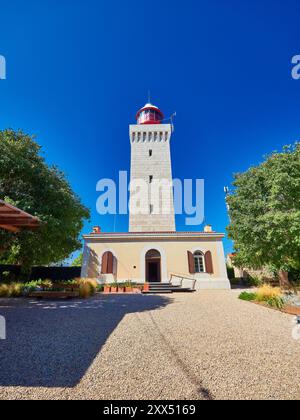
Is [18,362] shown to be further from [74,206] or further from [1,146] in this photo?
[1,146]

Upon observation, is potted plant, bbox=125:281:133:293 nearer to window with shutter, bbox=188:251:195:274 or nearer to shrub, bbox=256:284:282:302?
window with shutter, bbox=188:251:195:274

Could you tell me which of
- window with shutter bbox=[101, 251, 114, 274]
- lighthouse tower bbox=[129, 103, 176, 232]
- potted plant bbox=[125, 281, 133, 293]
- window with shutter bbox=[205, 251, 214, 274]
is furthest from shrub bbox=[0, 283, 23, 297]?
window with shutter bbox=[205, 251, 214, 274]

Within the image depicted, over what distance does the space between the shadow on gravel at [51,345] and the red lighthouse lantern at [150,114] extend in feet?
78.8

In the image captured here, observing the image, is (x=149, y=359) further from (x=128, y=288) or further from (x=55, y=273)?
(x=55, y=273)

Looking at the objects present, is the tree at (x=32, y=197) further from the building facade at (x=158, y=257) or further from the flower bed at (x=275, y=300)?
the flower bed at (x=275, y=300)

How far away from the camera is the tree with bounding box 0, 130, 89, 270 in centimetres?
789

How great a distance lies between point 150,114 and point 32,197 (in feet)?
70.8

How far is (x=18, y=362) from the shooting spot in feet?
9.36

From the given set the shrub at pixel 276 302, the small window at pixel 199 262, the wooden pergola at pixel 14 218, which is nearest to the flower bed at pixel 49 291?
the wooden pergola at pixel 14 218

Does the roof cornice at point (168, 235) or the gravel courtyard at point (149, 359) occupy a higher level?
the roof cornice at point (168, 235)

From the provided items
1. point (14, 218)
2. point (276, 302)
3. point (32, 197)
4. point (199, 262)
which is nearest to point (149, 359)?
point (14, 218)

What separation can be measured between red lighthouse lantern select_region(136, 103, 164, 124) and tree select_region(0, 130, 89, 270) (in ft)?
61.6

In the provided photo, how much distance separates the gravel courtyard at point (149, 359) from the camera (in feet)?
7.07
